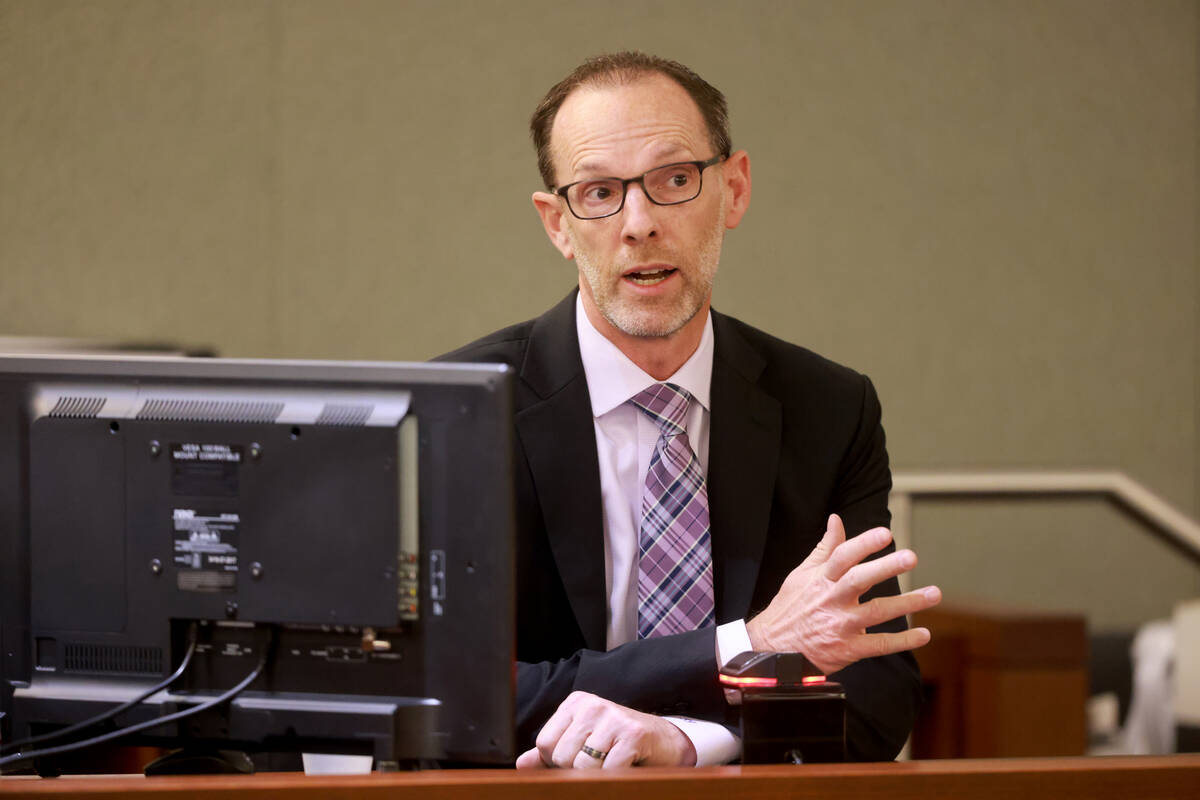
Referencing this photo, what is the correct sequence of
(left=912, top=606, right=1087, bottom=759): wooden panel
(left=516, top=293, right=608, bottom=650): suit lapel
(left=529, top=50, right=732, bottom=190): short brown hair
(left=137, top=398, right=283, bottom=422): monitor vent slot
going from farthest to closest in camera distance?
(left=912, top=606, right=1087, bottom=759): wooden panel, (left=529, top=50, right=732, bottom=190): short brown hair, (left=516, top=293, right=608, bottom=650): suit lapel, (left=137, top=398, right=283, bottom=422): monitor vent slot

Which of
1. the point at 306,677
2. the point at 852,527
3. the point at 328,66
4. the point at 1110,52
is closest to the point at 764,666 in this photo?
the point at 306,677

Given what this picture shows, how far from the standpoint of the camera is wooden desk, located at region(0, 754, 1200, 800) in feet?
3.43

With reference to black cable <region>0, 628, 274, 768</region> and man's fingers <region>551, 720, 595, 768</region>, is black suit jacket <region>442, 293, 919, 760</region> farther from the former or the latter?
black cable <region>0, 628, 274, 768</region>

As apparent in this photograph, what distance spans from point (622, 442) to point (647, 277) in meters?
0.24

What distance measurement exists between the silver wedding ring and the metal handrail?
2.52 metres

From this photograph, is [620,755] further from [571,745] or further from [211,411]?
[211,411]

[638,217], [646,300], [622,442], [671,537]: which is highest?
[638,217]

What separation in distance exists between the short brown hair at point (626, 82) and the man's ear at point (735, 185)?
0.17 feet

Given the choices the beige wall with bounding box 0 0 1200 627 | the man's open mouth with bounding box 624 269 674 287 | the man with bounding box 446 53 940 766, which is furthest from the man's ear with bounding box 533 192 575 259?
the beige wall with bounding box 0 0 1200 627

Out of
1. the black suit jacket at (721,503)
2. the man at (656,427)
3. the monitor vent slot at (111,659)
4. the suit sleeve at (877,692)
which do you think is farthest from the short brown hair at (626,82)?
the monitor vent slot at (111,659)

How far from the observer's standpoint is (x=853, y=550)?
4.46ft

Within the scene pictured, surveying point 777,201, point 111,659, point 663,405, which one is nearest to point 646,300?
→ point 663,405

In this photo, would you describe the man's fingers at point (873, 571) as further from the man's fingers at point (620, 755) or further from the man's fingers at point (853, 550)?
the man's fingers at point (620, 755)

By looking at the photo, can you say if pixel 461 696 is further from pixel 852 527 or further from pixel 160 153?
pixel 160 153
